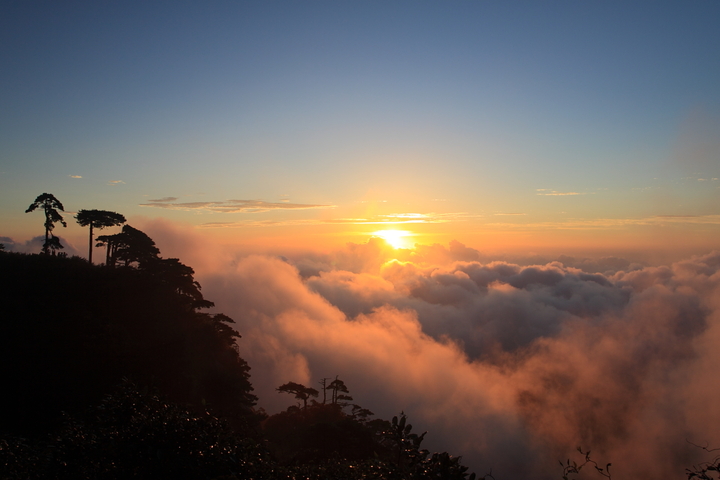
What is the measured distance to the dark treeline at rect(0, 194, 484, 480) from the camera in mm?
8531

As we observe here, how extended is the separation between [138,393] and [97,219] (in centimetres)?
4409

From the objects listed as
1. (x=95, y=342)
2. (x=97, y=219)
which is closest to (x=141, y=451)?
(x=95, y=342)

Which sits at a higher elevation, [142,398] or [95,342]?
[142,398]

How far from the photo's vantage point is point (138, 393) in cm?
1004

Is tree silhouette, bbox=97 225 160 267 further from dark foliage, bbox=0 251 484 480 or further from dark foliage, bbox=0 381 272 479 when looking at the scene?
dark foliage, bbox=0 381 272 479

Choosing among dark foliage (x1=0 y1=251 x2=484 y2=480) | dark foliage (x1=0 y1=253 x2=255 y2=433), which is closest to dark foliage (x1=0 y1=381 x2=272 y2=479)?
dark foliage (x1=0 y1=251 x2=484 y2=480)

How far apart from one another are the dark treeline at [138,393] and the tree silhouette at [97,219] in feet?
A: 0.52

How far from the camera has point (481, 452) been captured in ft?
423

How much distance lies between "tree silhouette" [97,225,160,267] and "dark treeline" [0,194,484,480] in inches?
5.6

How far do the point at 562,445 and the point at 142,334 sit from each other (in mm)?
167581

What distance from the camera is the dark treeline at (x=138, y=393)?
8.53 metres

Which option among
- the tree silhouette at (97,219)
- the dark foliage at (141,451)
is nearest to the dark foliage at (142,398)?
the dark foliage at (141,451)

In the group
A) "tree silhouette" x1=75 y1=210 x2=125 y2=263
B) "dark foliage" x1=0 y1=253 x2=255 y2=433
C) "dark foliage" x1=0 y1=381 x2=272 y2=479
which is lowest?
"dark foliage" x1=0 y1=253 x2=255 y2=433

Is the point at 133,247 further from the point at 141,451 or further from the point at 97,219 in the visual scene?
the point at 141,451
